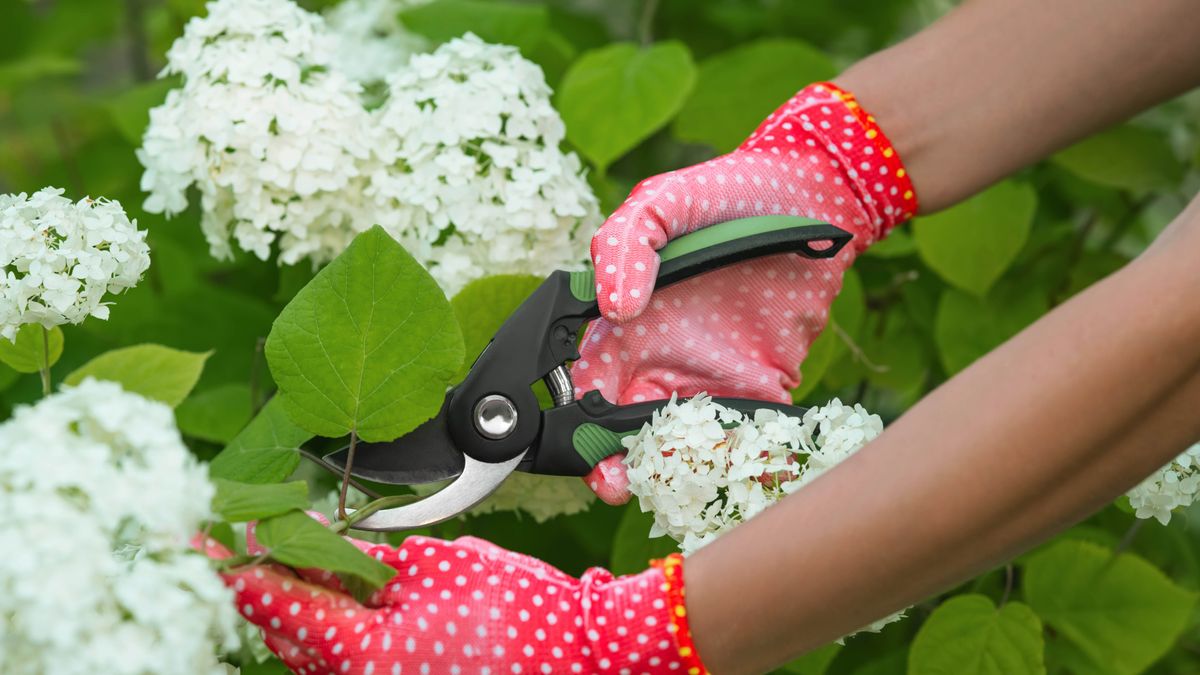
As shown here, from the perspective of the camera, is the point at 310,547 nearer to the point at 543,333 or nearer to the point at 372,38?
the point at 543,333

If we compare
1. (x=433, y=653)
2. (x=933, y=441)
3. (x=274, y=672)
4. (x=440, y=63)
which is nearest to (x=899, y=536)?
(x=933, y=441)

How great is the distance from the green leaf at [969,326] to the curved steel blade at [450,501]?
1.77 feet

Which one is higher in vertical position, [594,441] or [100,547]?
[100,547]

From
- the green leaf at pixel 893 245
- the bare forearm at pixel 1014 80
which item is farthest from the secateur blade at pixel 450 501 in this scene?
the green leaf at pixel 893 245

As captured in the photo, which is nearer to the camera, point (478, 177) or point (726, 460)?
Answer: point (726, 460)

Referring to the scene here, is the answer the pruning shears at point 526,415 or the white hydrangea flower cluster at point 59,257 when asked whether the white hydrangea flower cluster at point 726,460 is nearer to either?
the pruning shears at point 526,415

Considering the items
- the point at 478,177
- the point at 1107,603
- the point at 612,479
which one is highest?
the point at 478,177

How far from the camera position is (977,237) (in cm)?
110

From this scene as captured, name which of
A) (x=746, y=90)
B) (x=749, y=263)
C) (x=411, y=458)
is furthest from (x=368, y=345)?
(x=746, y=90)

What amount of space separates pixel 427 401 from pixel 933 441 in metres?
0.30

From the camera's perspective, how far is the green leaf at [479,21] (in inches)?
45.6

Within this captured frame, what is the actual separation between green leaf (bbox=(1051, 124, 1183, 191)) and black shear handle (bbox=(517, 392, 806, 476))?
62cm

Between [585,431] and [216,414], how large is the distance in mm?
384

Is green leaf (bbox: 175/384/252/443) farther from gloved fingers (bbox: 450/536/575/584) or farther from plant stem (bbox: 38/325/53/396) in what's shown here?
gloved fingers (bbox: 450/536/575/584)
